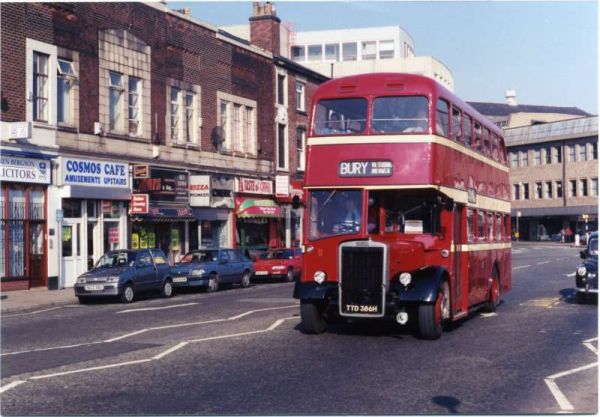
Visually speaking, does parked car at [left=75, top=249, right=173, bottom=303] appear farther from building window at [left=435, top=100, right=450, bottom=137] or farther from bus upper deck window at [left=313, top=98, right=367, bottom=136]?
building window at [left=435, top=100, right=450, bottom=137]

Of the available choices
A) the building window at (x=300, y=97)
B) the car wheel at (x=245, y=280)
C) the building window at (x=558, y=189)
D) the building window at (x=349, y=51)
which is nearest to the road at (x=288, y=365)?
the car wheel at (x=245, y=280)

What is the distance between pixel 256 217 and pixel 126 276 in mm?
18481

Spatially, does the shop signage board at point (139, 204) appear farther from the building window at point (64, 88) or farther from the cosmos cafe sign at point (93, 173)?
the building window at point (64, 88)

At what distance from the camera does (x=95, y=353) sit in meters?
12.9

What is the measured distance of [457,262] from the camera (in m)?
Result: 15.5

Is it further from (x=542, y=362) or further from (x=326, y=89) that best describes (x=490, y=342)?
(x=326, y=89)

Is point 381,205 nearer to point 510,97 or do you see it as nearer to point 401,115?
point 401,115

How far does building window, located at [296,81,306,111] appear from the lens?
4694 centimetres

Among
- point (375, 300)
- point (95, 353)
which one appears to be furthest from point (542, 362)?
point (95, 353)

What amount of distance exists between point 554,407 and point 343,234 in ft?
20.1

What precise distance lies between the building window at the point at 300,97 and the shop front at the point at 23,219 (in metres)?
21.0

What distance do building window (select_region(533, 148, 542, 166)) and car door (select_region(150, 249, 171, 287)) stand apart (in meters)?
69.2

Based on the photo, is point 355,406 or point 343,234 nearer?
point 355,406

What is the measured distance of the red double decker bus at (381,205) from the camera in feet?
45.8
